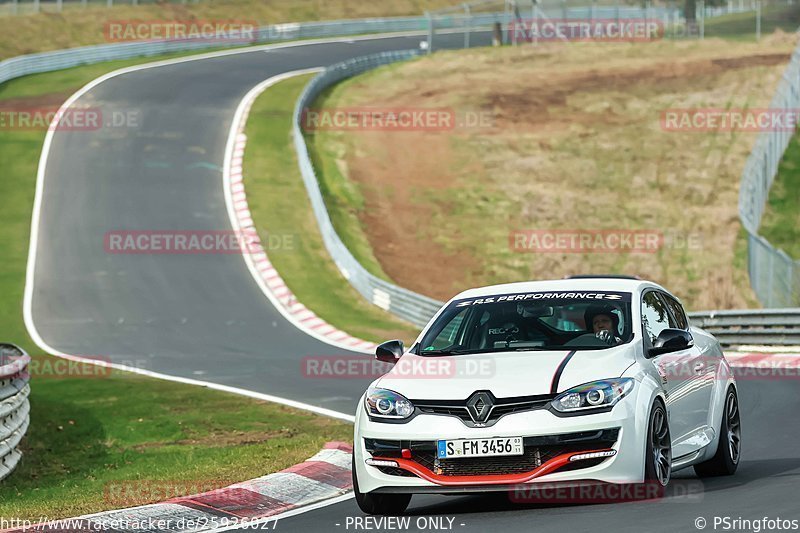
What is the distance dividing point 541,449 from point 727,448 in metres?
2.51

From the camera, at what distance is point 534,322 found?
9.96 m

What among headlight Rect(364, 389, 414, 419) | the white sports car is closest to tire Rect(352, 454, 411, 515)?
the white sports car

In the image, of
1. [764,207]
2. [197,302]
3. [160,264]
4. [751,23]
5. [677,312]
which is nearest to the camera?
[677,312]

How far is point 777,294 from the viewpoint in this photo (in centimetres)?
2519

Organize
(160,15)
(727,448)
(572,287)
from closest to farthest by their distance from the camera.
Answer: (572,287)
(727,448)
(160,15)

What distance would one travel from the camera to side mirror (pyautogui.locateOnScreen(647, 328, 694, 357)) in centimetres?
949

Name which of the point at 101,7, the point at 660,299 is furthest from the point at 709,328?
the point at 101,7

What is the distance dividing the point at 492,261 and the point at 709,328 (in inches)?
508

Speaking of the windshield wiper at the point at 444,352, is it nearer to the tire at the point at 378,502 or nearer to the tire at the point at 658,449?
the tire at the point at 378,502

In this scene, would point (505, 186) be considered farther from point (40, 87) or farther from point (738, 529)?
point (738, 529)

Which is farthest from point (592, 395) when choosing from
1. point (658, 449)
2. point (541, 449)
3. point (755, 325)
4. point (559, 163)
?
point (559, 163)

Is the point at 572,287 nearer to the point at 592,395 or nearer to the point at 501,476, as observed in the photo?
the point at 592,395

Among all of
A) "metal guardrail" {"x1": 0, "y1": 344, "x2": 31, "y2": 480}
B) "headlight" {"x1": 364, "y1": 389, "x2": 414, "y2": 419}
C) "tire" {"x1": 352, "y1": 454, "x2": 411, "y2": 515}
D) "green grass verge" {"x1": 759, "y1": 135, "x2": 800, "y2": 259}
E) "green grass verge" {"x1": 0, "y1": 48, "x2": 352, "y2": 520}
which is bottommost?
"green grass verge" {"x1": 759, "y1": 135, "x2": 800, "y2": 259}

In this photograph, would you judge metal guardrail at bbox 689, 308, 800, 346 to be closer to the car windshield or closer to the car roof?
the car roof
